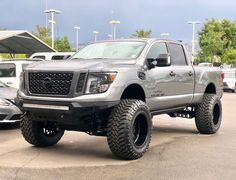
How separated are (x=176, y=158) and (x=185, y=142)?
1688mm

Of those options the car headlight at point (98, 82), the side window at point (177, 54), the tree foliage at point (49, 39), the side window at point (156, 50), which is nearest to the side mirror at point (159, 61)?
the side window at point (156, 50)

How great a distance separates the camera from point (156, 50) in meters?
9.01

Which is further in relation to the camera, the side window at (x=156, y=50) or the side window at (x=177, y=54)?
the side window at (x=177, y=54)

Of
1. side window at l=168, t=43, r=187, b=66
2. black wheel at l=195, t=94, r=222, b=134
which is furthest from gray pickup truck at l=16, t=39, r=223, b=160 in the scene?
black wheel at l=195, t=94, r=222, b=134

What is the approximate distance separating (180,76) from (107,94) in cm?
258

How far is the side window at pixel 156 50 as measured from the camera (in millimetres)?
8729

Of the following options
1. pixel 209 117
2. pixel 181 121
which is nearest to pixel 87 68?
pixel 209 117

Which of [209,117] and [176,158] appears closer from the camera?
[176,158]

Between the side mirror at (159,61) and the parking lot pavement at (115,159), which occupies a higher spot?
the side mirror at (159,61)

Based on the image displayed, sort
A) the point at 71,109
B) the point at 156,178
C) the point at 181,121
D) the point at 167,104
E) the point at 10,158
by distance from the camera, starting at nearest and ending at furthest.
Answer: the point at 156,178
the point at 71,109
the point at 10,158
the point at 167,104
the point at 181,121

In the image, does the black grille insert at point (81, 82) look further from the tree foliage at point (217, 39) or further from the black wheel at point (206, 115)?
the tree foliage at point (217, 39)

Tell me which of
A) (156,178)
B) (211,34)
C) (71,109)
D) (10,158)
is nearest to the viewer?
(156,178)

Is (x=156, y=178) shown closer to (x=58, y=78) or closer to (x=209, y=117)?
(x=58, y=78)

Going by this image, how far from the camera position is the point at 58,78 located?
24.2 ft
